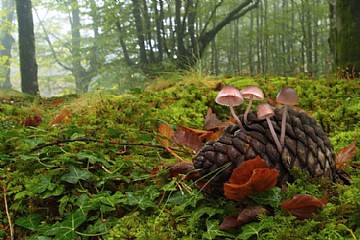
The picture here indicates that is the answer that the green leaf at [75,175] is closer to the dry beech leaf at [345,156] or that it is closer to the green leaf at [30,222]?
the green leaf at [30,222]

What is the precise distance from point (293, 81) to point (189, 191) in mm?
2293

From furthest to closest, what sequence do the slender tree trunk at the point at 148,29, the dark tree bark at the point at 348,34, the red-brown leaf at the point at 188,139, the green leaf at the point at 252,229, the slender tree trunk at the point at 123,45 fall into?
the slender tree trunk at the point at 123,45
the slender tree trunk at the point at 148,29
the dark tree bark at the point at 348,34
the red-brown leaf at the point at 188,139
the green leaf at the point at 252,229

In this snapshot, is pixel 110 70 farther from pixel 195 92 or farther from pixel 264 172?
pixel 264 172

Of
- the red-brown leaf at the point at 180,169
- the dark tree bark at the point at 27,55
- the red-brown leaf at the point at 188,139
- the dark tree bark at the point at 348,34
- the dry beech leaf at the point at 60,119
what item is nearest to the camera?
the red-brown leaf at the point at 180,169

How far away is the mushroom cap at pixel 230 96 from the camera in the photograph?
1142 mm

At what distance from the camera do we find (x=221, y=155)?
3.76 ft

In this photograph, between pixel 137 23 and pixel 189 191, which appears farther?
pixel 137 23

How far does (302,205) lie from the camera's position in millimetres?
982

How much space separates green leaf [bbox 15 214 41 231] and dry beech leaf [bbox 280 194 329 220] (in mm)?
904

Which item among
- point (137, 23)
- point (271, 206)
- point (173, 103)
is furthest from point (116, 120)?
point (137, 23)

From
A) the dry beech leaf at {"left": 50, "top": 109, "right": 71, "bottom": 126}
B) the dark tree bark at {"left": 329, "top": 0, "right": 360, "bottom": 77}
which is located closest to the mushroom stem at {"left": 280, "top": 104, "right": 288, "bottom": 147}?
the dry beech leaf at {"left": 50, "top": 109, "right": 71, "bottom": 126}

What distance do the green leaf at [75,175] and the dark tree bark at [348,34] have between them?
389cm

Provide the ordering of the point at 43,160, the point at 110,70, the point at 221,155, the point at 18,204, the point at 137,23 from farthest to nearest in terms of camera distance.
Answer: the point at 110,70, the point at 137,23, the point at 43,160, the point at 18,204, the point at 221,155

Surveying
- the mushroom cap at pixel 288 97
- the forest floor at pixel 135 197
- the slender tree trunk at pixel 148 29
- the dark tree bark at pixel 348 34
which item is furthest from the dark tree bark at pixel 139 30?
the mushroom cap at pixel 288 97
